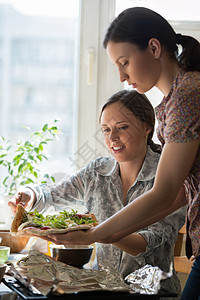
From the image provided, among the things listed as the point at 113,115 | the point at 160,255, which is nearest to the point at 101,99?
the point at 113,115

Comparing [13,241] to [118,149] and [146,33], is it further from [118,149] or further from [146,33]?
[146,33]

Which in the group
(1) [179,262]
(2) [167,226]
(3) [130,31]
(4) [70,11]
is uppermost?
(4) [70,11]

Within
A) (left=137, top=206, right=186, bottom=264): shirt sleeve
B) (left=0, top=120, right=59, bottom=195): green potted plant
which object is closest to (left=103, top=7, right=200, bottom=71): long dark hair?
(left=137, top=206, right=186, bottom=264): shirt sleeve

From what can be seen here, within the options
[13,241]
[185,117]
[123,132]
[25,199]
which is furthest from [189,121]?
[13,241]

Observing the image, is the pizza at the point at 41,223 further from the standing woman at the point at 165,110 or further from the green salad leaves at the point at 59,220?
the standing woman at the point at 165,110

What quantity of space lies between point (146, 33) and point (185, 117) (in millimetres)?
273

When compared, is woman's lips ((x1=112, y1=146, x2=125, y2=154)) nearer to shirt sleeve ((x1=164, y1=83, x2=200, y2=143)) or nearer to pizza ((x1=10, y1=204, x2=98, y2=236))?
pizza ((x1=10, y1=204, x2=98, y2=236))

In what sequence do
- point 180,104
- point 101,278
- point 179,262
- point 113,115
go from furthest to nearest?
point 179,262
point 113,115
point 101,278
point 180,104

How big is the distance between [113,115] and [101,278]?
0.74m

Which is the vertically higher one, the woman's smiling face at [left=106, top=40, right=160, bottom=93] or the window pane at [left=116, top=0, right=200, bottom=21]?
the window pane at [left=116, top=0, right=200, bottom=21]

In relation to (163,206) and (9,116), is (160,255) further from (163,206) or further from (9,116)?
(9,116)

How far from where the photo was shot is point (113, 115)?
1820 millimetres

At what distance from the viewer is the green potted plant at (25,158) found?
242cm

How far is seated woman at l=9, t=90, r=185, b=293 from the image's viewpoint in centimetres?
167
